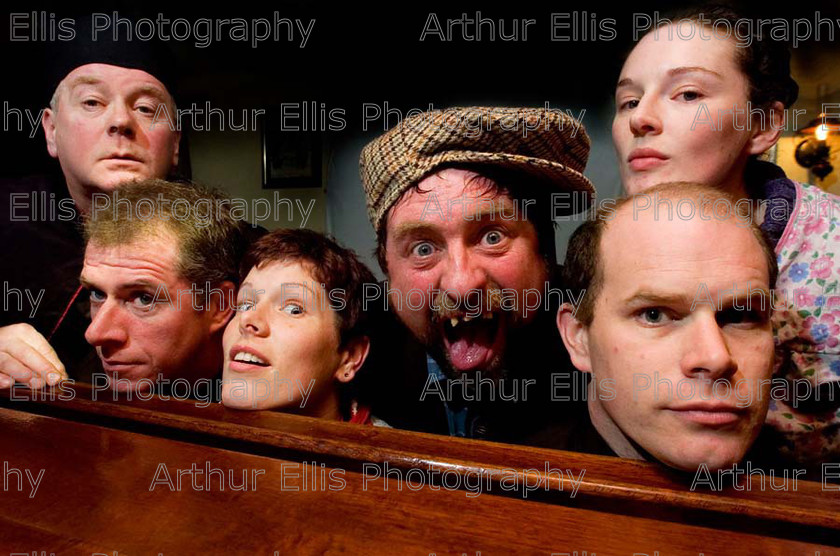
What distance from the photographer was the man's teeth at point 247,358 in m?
1.09

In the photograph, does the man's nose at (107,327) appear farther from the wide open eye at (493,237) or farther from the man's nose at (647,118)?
the man's nose at (647,118)

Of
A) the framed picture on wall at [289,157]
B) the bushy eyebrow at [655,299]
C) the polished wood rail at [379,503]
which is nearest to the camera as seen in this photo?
the polished wood rail at [379,503]

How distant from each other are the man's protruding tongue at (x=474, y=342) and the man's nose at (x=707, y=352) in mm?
450

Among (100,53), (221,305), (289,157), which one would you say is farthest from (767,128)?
(100,53)

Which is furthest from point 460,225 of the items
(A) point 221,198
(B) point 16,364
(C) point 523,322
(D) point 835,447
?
(B) point 16,364

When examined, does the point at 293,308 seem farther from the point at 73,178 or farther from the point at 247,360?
the point at 73,178

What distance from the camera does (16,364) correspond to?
1249mm

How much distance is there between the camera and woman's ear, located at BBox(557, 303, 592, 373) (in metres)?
0.92

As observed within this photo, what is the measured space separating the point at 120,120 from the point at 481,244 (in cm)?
102

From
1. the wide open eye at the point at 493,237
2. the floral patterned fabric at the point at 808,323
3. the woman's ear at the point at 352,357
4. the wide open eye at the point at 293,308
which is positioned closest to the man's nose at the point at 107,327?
the wide open eye at the point at 293,308

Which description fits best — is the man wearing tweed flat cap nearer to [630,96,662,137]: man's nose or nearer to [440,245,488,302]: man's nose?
[440,245,488,302]: man's nose

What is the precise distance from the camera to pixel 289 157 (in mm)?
1843

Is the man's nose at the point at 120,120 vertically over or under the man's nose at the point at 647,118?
over

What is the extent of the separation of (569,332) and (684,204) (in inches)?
11.6
